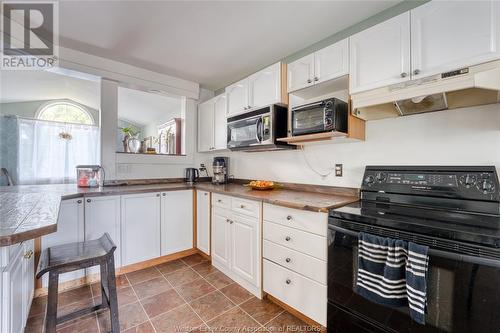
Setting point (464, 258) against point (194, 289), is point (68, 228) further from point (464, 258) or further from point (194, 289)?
point (464, 258)

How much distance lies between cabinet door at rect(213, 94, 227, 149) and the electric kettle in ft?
1.77

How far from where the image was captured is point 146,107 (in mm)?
4473

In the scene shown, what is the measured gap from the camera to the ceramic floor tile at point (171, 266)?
247 cm

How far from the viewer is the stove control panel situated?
4.25ft

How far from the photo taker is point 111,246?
148cm

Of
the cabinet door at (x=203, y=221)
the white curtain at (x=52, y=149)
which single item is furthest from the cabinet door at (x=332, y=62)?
the white curtain at (x=52, y=149)

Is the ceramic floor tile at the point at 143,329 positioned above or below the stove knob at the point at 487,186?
below

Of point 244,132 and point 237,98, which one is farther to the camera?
point 237,98

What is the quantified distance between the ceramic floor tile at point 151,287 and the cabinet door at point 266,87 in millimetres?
2029

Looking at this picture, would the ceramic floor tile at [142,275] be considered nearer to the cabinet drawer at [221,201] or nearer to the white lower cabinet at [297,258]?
the cabinet drawer at [221,201]

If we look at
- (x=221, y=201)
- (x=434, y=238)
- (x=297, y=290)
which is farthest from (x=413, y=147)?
(x=221, y=201)

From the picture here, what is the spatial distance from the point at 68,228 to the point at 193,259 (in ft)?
4.37

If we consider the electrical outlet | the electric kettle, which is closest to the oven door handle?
the electrical outlet

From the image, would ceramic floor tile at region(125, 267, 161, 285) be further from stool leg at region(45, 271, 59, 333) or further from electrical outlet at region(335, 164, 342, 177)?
electrical outlet at region(335, 164, 342, 177)
